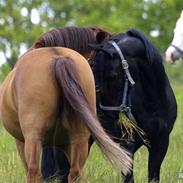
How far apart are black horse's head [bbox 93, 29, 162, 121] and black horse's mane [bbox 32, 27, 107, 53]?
0.12 meters

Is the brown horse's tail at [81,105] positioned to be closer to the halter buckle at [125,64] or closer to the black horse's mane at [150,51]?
the halter buckle at [125,64]

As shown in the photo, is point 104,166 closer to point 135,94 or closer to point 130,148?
point 130,148

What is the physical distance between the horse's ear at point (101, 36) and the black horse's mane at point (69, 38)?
0.13m

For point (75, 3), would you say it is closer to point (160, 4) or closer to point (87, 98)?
point (160, 4)

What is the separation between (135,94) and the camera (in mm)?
6168

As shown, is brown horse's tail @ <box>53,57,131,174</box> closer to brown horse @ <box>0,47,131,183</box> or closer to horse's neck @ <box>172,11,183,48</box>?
brown horse @ <box>0,47,131,183</box>

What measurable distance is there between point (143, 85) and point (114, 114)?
1.42ft

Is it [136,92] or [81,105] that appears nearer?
[81,105]

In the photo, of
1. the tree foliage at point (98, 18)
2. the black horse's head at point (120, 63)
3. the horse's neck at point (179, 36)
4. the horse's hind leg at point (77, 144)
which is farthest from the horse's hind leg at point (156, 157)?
the tree foliage at point (98, 18)

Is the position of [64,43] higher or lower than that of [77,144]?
higher

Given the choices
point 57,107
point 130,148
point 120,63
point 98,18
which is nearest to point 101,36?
point 120,63

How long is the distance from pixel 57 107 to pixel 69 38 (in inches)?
44.2

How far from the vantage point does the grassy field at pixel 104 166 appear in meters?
6.24

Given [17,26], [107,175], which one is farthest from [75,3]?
[107,175]
